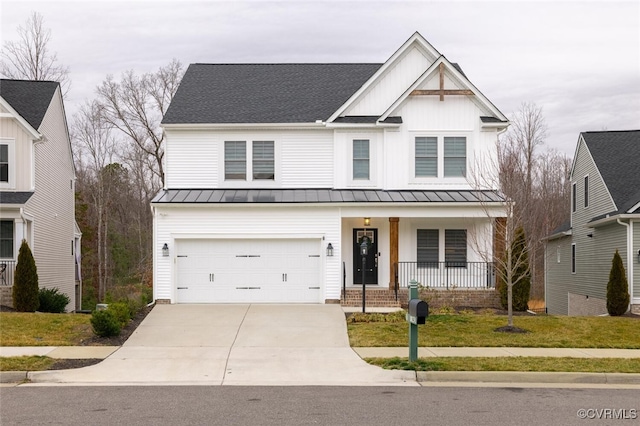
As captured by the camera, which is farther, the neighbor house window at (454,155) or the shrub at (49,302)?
the neighbor house window at (454,155)

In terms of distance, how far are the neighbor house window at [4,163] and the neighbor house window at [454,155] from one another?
15.5m

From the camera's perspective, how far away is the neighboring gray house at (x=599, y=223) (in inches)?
1030

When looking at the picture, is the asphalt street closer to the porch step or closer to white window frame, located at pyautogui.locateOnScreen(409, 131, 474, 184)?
the porch step

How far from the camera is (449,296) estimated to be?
23.8 metres

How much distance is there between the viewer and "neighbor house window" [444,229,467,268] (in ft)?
84.2

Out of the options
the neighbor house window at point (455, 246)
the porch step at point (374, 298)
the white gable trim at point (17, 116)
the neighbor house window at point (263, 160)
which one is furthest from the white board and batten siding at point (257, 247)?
the white gable trim at point (17, 116)

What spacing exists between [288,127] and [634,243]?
42.7 ft

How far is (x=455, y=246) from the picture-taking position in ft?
84.5

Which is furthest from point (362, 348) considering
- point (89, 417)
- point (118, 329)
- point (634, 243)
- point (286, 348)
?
point (634, 243)

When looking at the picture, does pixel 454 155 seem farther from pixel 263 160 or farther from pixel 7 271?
pixel 7 271

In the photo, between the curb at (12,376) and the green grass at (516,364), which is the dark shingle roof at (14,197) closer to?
the curb at (12,376)

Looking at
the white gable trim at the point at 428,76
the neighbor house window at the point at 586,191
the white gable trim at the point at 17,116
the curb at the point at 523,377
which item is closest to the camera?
the curb at the point at 523,377

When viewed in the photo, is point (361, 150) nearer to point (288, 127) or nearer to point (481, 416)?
point (288, 127)

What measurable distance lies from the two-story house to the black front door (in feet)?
0.13
